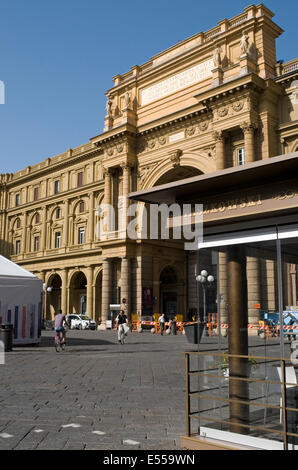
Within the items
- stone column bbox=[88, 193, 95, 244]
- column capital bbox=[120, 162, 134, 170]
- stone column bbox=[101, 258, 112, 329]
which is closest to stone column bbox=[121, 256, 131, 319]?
stone column bbox=[101, 258, 112, 329]

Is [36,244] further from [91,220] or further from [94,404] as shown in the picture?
[94,404]

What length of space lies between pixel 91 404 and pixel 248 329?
11.1 feet

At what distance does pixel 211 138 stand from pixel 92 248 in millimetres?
16906

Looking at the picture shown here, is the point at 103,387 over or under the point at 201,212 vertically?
under

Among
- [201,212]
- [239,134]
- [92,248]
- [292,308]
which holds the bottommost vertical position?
[292,308]

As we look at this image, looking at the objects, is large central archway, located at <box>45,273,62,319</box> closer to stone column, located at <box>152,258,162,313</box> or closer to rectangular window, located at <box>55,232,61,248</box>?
rectangular window, located at <box>55,232,61,248</box>

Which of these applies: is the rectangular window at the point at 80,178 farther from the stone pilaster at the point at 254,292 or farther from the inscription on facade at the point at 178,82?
the stone pilaster at the point at 254,292

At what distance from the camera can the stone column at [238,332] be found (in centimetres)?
533

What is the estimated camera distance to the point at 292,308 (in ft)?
18.5

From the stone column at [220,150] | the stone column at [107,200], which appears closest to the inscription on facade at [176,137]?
the stone column at [220,150]

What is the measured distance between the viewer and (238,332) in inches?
223

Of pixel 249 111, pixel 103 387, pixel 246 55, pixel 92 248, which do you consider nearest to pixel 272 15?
pixel 246 55
